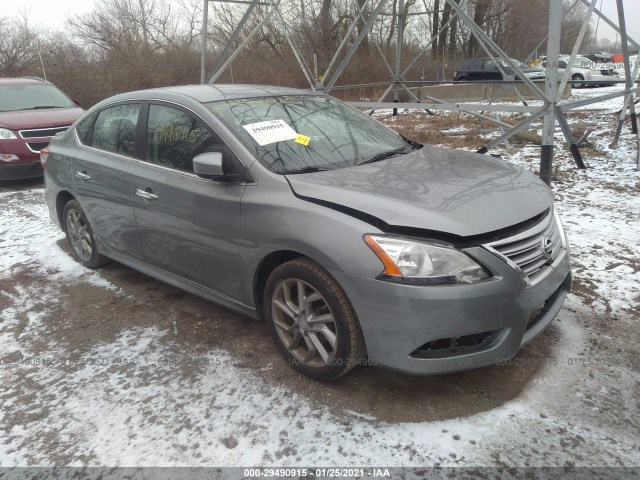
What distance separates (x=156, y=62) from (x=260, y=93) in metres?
19.5

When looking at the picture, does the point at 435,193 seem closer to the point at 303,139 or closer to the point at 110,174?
the point at 303,139

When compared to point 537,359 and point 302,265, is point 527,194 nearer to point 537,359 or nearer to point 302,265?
point 537,359

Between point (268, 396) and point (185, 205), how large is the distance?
134cm

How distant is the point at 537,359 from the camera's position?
296 cm

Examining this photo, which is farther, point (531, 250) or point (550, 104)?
point (550, 104)

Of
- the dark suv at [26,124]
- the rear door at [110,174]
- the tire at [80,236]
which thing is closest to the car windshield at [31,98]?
the dark suv at [26,124]

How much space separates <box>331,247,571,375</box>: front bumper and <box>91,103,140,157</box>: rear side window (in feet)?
7.36

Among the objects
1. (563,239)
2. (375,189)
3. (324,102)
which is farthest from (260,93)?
(563,239)

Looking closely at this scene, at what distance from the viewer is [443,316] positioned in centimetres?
232

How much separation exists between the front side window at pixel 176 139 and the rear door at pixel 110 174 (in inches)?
8.7

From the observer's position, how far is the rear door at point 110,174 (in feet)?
12.4

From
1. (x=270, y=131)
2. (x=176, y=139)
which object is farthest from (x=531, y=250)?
(x=176, y=139)

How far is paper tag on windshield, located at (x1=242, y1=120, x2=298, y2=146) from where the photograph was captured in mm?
3131

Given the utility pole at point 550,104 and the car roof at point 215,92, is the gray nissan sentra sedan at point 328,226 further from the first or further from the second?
the utility pole at point 550,104
